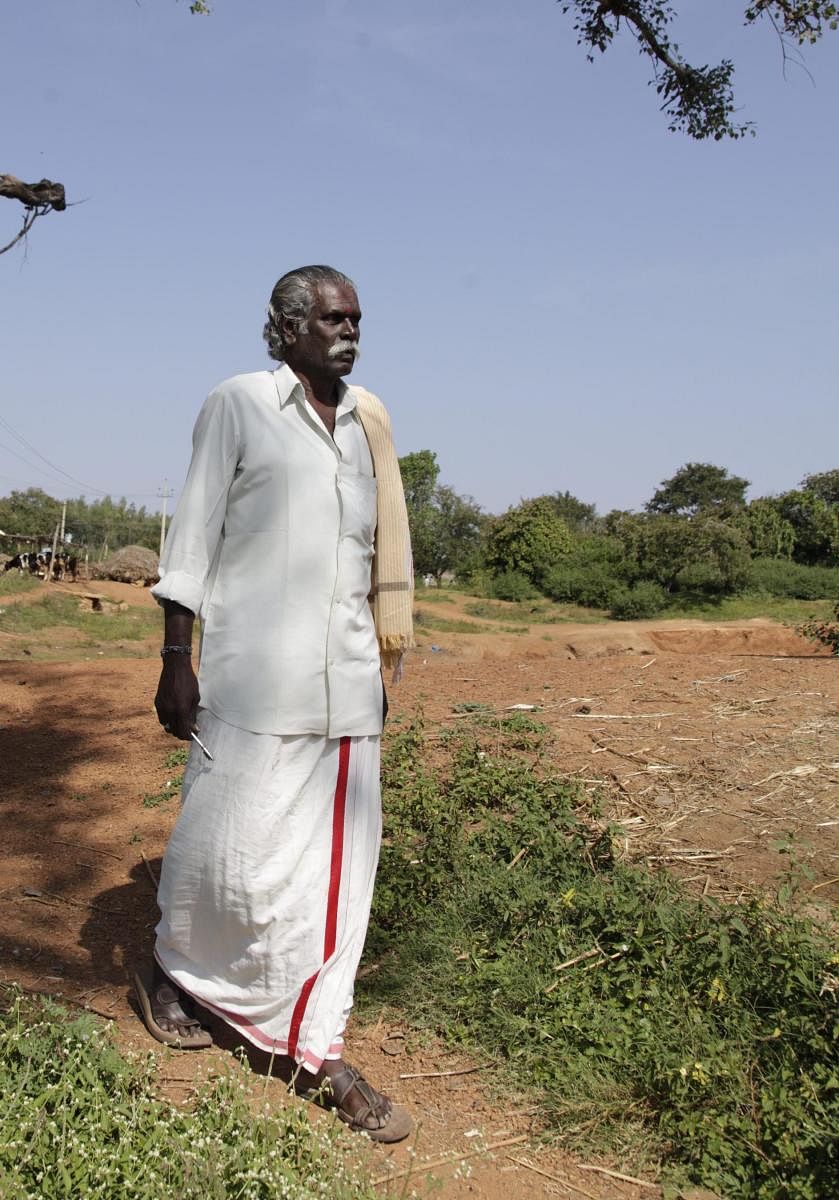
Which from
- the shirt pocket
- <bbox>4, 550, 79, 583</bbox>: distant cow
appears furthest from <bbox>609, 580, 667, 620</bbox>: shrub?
the shirt pocket

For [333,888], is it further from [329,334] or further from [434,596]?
[434,596]

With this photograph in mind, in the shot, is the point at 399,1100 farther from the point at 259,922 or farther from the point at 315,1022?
the point at 259,922

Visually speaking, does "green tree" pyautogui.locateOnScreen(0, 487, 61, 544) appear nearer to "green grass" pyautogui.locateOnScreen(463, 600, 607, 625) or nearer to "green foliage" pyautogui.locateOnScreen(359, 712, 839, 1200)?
"green grass" pyautogui.locateOnScreen(463, 600, 607, 625)

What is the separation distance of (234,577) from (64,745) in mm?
3647

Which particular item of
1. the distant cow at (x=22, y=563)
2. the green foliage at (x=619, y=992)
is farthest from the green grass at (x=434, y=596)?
the green foliage at (x=619, y=992)

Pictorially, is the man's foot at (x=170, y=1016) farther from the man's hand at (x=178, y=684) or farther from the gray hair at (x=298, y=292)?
the gray hair at (x=298, y=292)

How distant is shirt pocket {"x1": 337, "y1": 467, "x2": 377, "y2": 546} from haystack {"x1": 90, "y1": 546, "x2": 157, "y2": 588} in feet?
82.0

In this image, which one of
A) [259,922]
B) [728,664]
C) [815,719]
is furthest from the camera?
[728,664]

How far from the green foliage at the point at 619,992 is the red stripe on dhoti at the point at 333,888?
56 cm

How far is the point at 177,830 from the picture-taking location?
2.62 metres

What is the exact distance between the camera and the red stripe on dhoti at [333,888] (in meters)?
2.49

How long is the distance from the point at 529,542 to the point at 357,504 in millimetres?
25849

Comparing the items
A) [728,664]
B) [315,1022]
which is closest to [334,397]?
[315,1022]

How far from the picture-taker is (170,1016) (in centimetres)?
271
